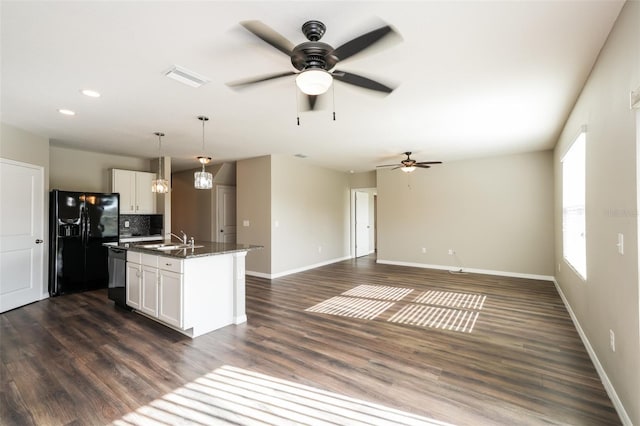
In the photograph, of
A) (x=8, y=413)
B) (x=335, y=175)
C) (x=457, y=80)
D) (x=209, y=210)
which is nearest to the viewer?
(x=8, y=413)

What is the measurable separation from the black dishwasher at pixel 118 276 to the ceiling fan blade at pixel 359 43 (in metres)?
3.75

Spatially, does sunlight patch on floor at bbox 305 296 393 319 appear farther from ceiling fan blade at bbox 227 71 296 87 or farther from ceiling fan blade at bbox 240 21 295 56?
ceiling fan blade at bbox 240 21 295 56

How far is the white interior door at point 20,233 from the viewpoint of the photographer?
4.00 metres

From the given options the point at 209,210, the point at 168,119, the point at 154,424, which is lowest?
the point at 154,424

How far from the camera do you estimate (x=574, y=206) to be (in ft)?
12.6

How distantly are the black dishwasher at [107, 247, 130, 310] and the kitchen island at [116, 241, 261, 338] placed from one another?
0.17m

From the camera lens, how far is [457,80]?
2793 millimetres

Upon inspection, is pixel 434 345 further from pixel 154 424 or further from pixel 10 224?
pixel 10 224

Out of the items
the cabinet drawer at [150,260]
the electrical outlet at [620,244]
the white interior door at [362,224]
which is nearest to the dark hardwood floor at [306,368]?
the cabinet drawer at [150,260]

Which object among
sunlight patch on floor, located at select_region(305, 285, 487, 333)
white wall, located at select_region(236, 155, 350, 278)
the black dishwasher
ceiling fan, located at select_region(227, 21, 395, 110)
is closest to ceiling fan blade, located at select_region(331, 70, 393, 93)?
ceiling fan, located at select_region(227, 21, 395, 110)

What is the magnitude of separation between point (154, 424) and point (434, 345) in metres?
2.42

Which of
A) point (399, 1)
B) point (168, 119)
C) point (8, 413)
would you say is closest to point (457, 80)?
point (399, 1)

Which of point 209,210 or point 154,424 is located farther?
point 209,210

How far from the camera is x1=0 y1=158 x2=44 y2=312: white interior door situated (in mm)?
3996
